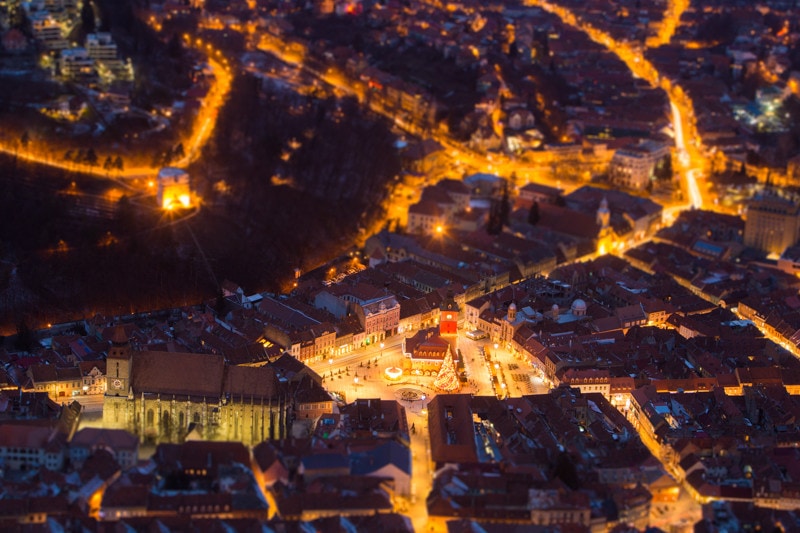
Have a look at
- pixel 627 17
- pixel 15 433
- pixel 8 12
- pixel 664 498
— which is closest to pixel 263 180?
pixel 8 12

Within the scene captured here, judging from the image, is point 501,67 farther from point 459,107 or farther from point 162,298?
point 162,298

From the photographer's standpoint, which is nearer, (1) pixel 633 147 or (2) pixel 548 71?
(1) pixel 633 147

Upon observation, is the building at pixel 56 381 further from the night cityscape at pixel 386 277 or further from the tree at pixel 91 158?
the tree at pixel 91 158

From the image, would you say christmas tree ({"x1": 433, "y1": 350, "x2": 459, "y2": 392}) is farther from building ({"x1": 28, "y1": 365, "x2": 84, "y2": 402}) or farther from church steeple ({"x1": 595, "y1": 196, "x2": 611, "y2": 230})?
church steeple ({"x1": 595, "y1": 196, "x2": 611, "y2": 230})

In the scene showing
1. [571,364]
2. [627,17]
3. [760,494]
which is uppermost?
[760,494]

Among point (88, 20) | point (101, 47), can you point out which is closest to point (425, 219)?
point (101, 47)
